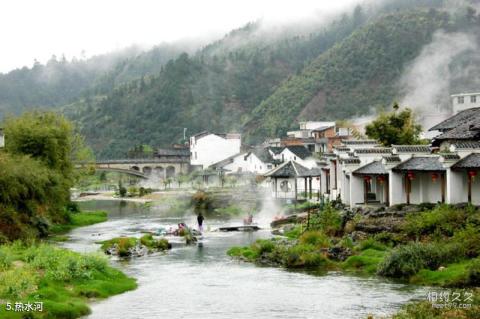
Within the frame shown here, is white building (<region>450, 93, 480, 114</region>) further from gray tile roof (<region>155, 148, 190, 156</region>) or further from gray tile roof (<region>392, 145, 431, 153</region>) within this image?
gray tile roof (<region>155, 148, 190, 156</region>)

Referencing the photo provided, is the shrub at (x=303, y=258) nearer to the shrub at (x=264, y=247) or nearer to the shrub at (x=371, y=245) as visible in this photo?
the shrub at (x=264, y=247)

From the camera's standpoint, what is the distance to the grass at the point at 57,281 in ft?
96.0

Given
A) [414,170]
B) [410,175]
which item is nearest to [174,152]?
[410,175]

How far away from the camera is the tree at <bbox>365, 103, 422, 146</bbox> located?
6869cm

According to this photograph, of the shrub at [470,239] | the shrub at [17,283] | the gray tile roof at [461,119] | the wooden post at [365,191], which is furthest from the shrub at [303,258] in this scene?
the gray tile roof at [461,119]

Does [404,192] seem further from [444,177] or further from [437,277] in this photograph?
[437,277]

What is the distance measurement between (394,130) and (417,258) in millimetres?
33901

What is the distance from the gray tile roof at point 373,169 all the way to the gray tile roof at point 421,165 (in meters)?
1.69

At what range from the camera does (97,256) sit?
3803 cm

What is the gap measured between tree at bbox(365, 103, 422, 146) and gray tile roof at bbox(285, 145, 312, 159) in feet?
134

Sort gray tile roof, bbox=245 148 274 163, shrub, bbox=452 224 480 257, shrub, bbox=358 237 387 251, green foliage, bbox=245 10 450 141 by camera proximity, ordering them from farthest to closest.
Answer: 1. green foliage, bbox=245 10 450 141
2. gray tile roof, bbox=245 148 274 163
3. shrub, bbox=358 237 387 251
4. shrub, bbox=452 224 480 257

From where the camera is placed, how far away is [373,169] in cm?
5134

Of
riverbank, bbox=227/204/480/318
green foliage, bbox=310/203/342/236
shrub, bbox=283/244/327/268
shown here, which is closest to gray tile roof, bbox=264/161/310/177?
green foliage, bbox=310/203/342/236

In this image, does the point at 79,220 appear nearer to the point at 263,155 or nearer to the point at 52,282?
the point at 52,282
